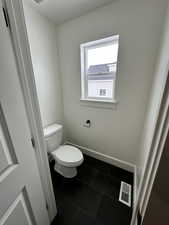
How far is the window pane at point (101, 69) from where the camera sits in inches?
58.0

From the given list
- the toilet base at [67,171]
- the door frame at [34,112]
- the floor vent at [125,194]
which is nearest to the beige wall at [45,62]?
A: the toilet base at [67,171]

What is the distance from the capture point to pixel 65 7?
127 centimetres

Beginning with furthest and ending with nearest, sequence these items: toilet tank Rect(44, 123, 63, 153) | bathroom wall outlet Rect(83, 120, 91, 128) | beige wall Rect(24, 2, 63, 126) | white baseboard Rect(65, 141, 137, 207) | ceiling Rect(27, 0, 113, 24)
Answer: bathroom wall outlet Rect(83, 120, 91, 128), white baseboard Rect(65, 141, 137, 207), toilet tank Rect(44, 123, 63, 153), beige wall Rect(24, 2, 63, 126), ceiling Rect(27, 0, 113, 24)

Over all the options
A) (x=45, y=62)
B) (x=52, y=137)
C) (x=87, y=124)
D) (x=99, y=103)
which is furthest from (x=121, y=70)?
(x=52, y=137)

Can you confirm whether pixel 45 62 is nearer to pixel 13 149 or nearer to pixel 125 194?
pixel 13 149

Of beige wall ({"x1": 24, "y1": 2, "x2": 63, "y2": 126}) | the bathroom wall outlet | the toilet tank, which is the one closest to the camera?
beige wall ({"x1": 24, "y1": 2, "x2": 63, "y2": 126})

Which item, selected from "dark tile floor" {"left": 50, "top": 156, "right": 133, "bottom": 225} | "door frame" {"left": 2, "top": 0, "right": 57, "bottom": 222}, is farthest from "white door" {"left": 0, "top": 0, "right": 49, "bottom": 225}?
"dark tile floor" {"left": 50, "top": 156, "right": 133, "bottom": 225}

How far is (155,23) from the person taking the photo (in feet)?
3.37

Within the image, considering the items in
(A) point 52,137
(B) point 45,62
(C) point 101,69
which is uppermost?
(B) point 45,62

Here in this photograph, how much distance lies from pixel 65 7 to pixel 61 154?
6.43 feet

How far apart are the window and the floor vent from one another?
1.22 meters

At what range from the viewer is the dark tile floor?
1074 millimetres

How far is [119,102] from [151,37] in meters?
0.79

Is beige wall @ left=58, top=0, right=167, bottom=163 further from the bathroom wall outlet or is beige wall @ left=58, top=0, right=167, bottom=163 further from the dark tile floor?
Answer: the dark tile floor
